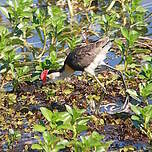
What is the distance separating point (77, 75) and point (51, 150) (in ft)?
9.75

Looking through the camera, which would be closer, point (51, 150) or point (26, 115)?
point (51, 150)

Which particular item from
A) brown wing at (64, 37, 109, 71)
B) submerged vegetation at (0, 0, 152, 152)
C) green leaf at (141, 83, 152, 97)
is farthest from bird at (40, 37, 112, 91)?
green leaf at (141, 83, 152, 97)

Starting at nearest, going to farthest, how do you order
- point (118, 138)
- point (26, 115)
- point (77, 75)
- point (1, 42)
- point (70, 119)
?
1. point (70, 119)
2. point (118, 138)
3. point (26, 115)
4. point (1, 42)
5. point (77, 75)

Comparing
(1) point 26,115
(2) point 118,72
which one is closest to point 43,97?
(1) point 26,115

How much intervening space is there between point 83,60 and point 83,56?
71 mm

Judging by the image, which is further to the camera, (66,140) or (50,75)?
(50,75)

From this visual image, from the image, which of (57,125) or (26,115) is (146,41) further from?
(57,125)

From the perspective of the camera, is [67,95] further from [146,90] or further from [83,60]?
[146,90]

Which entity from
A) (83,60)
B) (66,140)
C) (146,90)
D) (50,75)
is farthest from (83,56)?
(66,140)

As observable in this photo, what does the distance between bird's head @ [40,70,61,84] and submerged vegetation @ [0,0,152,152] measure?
0.08 meters

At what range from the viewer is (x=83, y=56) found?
726 cm

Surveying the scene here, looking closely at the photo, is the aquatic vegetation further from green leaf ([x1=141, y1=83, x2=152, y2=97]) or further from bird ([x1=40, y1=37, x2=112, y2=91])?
bird ([x1=40, y1=37, x2=112, y2=91])

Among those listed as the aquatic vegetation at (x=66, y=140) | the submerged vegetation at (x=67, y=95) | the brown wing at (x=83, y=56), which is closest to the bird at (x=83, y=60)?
the brown wing at (x=83, y=56)

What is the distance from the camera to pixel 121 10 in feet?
34.3
